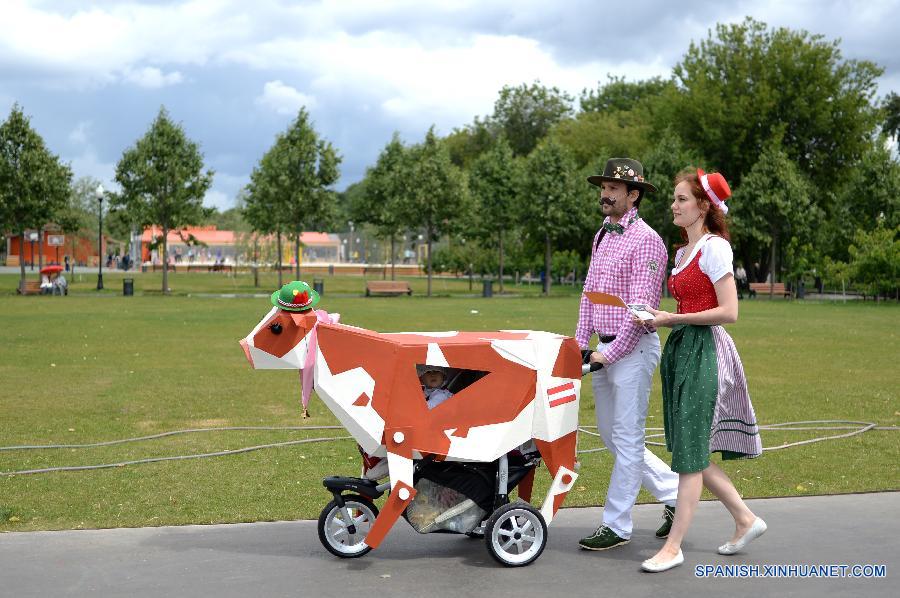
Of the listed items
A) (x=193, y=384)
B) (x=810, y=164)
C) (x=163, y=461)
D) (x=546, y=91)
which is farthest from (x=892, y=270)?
(x=546, y=91)

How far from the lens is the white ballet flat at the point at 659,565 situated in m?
5.66

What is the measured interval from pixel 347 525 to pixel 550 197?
45412 mm

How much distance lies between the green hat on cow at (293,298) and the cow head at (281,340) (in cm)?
4

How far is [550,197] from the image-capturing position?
5059 centimetres

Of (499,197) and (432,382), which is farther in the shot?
(499,197)

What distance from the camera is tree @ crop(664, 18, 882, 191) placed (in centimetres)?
5525

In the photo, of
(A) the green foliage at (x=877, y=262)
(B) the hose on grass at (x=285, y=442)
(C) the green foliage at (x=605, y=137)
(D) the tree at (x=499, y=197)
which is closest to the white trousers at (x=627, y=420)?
(B) the hose on grass at (x=285, y=442)

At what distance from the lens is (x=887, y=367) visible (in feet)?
56.6

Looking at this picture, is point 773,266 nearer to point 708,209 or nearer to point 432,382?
point 708,209

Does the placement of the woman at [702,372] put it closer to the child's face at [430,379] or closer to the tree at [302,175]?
the child's face at [430,379]

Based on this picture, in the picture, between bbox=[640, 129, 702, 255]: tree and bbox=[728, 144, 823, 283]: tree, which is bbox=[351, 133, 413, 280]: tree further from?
bbox=[728, 144, 823, 283]: tree

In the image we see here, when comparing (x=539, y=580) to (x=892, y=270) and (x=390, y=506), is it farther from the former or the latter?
(x=892, y=270)

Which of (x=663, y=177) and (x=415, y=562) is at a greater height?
(x=663, y=177)

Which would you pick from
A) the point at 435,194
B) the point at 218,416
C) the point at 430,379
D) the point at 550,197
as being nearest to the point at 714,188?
the point at 430,379
